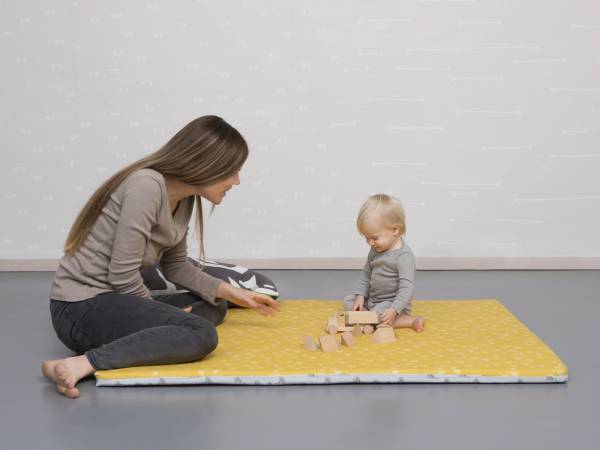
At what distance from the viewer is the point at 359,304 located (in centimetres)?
302

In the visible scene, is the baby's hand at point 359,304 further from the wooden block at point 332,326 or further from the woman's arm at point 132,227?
the woman's arm at point 132,227

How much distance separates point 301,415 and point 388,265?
0.97 metres

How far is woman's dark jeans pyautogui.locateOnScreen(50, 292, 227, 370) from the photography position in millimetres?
2359

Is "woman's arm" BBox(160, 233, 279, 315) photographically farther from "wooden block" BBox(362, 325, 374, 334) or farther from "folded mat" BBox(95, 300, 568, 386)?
"wooden block" BBox(362, 325, 374, 334)

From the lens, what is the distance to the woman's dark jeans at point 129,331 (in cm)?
236

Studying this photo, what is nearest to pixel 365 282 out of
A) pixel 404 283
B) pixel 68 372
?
pixel 404 283

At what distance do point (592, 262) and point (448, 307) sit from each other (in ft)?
4.26

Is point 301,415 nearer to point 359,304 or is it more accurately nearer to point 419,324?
point 419,324

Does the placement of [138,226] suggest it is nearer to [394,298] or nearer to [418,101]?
[394,298]

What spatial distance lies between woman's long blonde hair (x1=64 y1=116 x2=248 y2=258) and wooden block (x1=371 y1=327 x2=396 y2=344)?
678 millimetres

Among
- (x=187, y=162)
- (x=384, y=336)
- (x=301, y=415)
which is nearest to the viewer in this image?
(x=301, y=415)

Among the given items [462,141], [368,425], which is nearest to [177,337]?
[368,425]

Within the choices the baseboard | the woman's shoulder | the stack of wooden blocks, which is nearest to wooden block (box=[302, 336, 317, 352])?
the stack of wooden blocks

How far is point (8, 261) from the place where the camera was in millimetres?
4160
